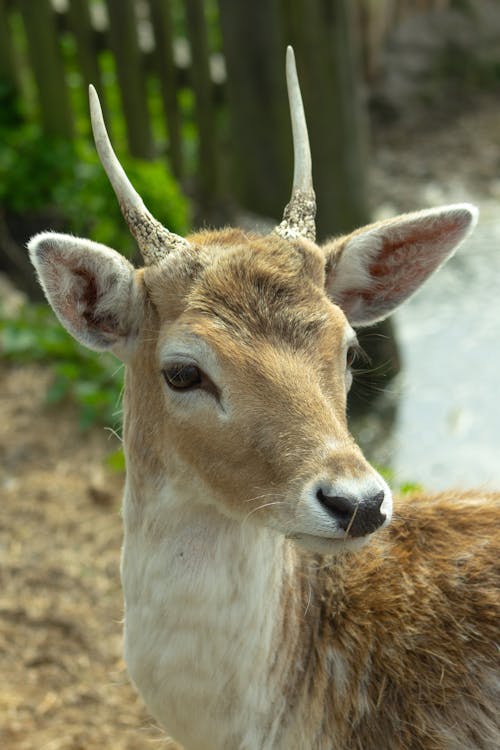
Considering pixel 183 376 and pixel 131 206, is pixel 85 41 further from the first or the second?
pixel 183 376

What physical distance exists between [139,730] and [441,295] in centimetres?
470

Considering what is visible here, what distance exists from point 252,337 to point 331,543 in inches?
27.1

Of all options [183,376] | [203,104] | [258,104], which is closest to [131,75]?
[203,104]

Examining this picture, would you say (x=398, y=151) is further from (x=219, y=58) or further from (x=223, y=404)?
(x=223, y=404)

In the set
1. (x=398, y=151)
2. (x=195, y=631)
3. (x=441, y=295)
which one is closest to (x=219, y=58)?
(x=398, y=151)

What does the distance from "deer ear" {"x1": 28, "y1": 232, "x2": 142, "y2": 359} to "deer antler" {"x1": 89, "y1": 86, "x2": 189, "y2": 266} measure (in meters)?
0.11

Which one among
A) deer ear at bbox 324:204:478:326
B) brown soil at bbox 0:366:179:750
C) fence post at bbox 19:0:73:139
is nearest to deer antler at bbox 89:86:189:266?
deer ear at bbox 324:204:478:326

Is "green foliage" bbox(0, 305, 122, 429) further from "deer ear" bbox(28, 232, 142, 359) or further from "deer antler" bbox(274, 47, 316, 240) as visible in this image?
"deer antler" bbox(274, 47, 316, 240)

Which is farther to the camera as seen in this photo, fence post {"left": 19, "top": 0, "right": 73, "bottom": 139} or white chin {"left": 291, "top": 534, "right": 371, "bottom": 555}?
fence post {"left": 19, "top": 0, "right": 73, "bottom": 139}

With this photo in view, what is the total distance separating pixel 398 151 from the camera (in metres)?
10.2

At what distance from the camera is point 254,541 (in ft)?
11.3

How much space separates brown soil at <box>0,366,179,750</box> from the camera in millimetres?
4766

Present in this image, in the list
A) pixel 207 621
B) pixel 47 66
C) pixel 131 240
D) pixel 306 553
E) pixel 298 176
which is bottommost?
pixel 207 621

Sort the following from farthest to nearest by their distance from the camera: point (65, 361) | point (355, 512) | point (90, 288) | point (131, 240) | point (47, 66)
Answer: point (47, 66)
point (131, 240)
point (65, 361)
point (90, 288)
point (355, 512)
